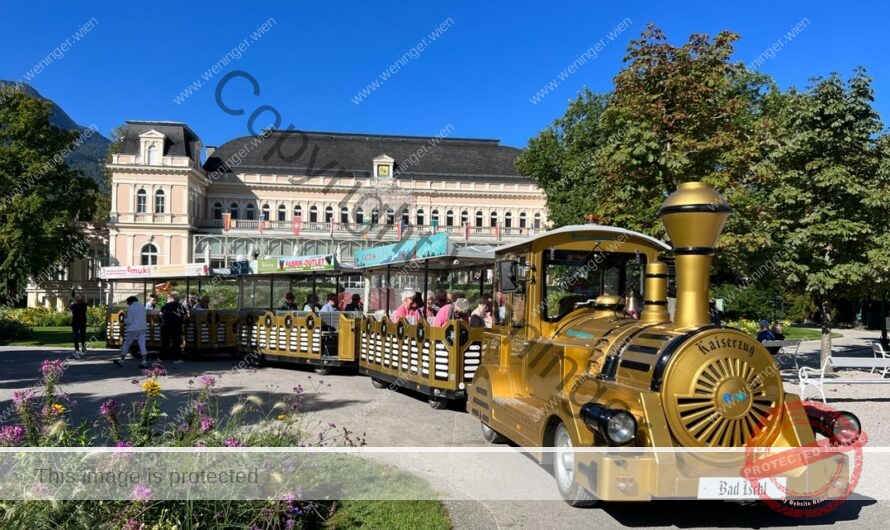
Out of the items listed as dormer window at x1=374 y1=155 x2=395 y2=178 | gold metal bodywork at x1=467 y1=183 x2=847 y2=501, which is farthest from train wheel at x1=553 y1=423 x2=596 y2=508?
dormer window at x1=374 y1=155 x2=395 y2=178

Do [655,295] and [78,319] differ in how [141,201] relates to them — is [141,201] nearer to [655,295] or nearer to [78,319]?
[78,319]

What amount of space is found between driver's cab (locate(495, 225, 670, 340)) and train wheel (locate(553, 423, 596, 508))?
147 centimetres

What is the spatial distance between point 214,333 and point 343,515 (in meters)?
15.9

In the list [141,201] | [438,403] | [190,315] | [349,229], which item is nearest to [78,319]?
[190,315]

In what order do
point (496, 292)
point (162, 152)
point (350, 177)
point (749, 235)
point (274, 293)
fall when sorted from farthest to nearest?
point (350, 177) < point (162, 152) < point (274, 293) < point (749, 235) < point (496, 292)

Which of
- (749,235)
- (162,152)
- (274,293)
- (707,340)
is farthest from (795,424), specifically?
(162,152)

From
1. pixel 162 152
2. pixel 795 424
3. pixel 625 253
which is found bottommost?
pixel 795 424

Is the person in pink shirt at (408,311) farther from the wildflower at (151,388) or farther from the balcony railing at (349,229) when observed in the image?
the balcony railing at (349,229)

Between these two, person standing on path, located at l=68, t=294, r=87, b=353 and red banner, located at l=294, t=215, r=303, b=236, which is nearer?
person standing on path, located at l=68, t=294, r=87, b=353

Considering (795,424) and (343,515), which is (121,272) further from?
(795,424)

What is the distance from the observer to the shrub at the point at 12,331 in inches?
1121

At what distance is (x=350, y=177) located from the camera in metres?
74.1

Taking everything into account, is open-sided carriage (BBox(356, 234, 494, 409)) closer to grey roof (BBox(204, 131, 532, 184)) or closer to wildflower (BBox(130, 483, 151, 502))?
wildflower (BBox(130, 483, 151, 502))

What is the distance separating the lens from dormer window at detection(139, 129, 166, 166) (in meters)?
66.1
